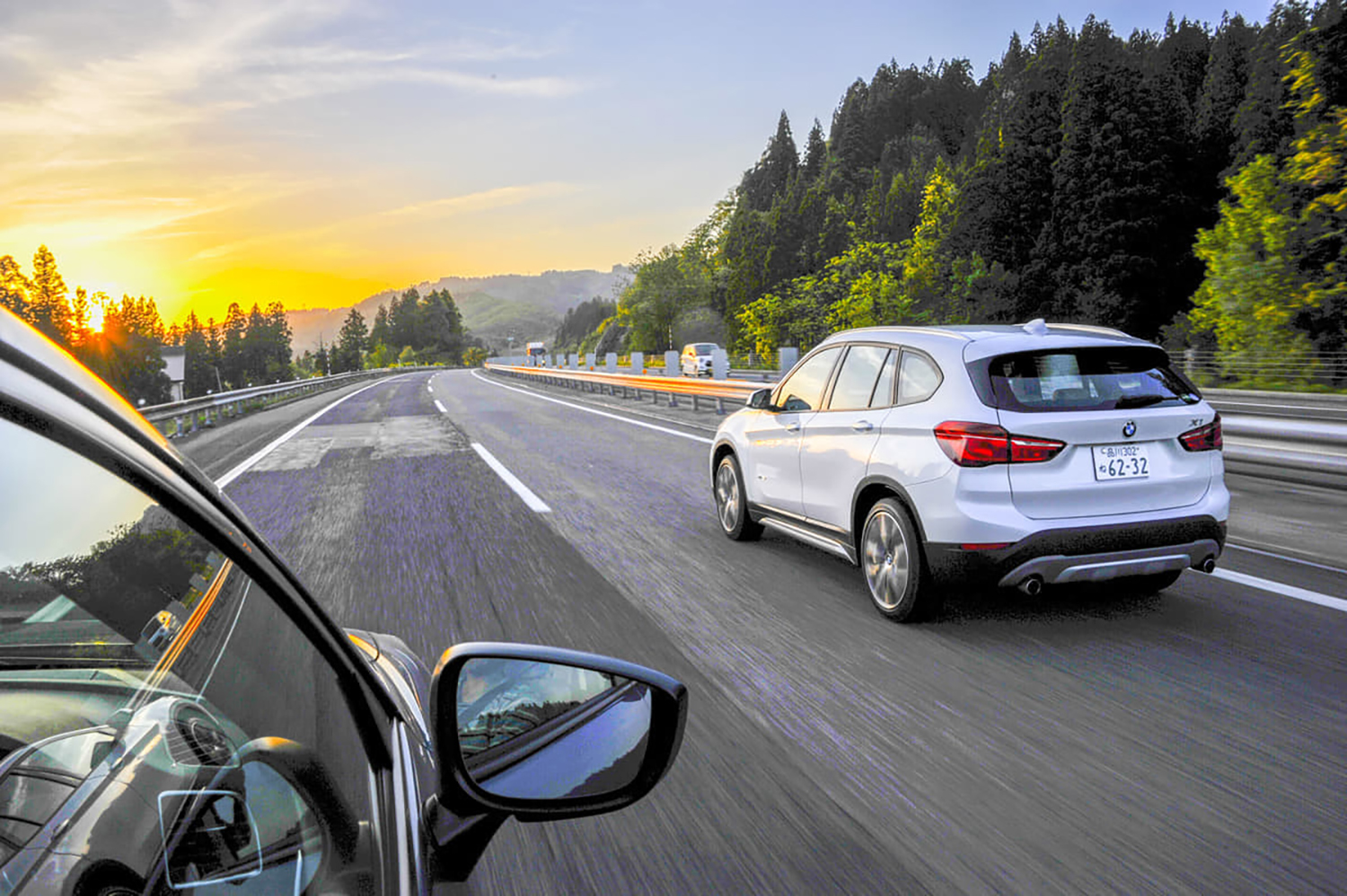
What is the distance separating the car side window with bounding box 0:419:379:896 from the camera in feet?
3.24

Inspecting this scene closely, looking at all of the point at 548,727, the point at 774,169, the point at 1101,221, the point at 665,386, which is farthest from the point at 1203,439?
the point at 774,169

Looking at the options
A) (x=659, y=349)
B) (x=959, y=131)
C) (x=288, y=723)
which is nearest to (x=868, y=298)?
(x=659, y=349)

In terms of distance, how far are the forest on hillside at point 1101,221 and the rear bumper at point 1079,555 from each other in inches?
1330

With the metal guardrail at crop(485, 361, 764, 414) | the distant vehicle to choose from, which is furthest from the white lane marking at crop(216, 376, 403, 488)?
the distant vehicle

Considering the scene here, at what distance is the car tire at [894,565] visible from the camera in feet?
17.0

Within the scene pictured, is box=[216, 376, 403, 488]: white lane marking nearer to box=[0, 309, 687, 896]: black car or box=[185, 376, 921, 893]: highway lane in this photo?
box=[185, 376, 921, 893]: highway lane

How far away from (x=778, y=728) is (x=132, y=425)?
3.15 m

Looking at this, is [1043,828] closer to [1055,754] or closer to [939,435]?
[1055,754]

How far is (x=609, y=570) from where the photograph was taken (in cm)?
665

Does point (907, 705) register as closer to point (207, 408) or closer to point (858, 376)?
point (858, 376)

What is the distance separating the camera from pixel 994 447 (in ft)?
16.2

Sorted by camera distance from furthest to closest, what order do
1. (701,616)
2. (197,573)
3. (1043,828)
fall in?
(701,616)
(1043,828)
(197,573)

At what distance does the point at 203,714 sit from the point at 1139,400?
5039mm

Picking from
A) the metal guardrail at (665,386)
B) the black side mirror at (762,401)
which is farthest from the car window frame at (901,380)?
the metal guardrail at (665,386)
